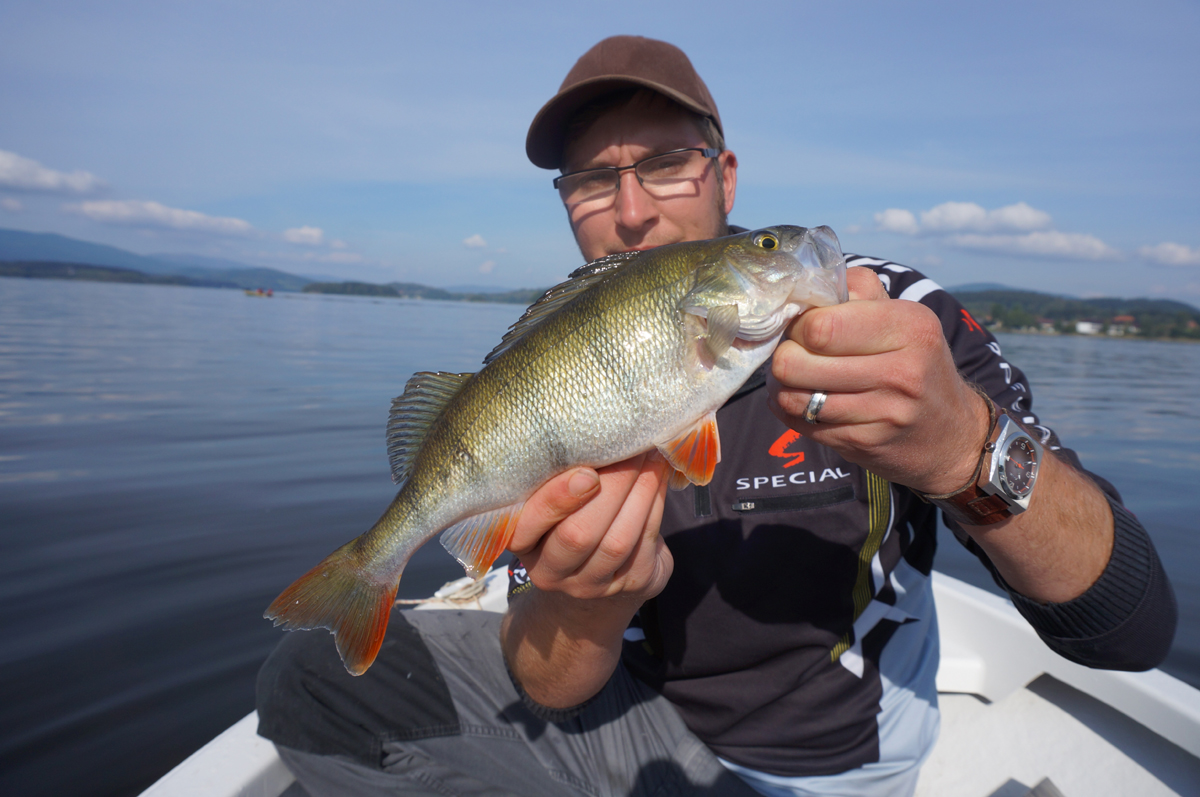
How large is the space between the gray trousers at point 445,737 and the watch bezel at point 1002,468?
1.63 metres

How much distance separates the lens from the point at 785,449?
257 centimetres

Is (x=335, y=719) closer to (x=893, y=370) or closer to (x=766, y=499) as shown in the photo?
(x=766, y=499)

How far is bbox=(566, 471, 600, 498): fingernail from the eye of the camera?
1717mm

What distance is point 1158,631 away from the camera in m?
1.97

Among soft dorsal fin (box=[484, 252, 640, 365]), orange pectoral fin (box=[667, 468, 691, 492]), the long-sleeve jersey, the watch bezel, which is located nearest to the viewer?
the watch bezel

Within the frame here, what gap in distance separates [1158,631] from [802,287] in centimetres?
169

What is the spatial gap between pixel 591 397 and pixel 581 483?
0.25 metres

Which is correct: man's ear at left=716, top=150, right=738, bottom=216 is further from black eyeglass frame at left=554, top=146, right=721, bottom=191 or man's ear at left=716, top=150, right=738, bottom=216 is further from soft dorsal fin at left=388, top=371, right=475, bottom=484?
soft dorsal fin at left=388, top=371, right=475, bottom=484

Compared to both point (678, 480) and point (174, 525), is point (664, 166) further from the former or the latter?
point (174, 525)

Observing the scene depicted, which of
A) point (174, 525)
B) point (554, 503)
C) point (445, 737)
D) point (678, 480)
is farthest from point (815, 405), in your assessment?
point (174, 525)

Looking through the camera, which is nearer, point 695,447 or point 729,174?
point 695,447

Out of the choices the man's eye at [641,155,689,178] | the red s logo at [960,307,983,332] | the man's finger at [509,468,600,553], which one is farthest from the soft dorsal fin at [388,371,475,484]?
the red s logo at [960,307,983,332]

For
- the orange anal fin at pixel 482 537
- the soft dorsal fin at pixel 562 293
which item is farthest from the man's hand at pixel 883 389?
the orange anal fin at pixel 482 537

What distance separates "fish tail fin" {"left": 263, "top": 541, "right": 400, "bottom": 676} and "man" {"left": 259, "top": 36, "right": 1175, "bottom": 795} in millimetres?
510
